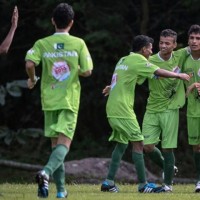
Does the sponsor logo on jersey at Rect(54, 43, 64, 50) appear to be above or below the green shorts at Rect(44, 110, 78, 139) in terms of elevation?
above

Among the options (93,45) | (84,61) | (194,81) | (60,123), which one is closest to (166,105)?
(194,81)

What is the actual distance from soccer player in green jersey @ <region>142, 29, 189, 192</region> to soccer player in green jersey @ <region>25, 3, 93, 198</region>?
250 cm

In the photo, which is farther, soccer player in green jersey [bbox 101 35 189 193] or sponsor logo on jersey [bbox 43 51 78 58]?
soccer player in green jersey [bbox 101 35 189 193]

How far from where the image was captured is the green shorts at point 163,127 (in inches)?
531

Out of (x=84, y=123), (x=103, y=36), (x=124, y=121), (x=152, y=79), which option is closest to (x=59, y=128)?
(x=124, y=121)

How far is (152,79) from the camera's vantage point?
13.8 meters

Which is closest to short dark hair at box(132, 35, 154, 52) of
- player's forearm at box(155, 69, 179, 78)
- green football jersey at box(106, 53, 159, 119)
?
green football jersey at box(106, 53, 159, 119)

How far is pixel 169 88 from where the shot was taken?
13.7m

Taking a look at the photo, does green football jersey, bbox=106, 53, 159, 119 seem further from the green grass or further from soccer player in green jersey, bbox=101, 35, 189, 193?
the green grass

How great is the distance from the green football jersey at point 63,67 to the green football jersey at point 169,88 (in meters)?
2.51

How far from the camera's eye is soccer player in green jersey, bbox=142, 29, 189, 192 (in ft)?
44.4

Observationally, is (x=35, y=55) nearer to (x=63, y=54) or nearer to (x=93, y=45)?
(x=63, y=54)

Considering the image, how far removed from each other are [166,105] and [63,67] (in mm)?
2727

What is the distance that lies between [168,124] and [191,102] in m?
0.47
